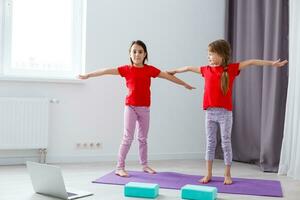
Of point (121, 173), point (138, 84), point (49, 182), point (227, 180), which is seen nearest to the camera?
point (49, 182)

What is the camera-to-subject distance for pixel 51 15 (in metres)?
4.08

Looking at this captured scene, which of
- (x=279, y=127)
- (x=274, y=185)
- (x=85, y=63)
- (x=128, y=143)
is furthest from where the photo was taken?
(x=85, y=63)

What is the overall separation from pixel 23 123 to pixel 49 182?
4.39 feet

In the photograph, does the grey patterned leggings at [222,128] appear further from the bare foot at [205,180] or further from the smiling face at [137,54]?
the smiling face at [137,54]

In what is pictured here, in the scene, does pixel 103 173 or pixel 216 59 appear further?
pixel 103 173

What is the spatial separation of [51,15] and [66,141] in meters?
1.24

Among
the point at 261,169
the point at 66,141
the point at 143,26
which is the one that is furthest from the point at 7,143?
the point at 261,169

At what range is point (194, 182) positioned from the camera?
3.13m

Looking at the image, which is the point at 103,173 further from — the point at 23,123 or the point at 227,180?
the point at 227,180

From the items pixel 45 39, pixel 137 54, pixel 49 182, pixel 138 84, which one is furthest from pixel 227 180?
pixel 45 39

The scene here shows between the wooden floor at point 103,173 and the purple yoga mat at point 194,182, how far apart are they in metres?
0.08

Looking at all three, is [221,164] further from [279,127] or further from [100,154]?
[100,154]

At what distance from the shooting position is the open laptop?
94.9 inches

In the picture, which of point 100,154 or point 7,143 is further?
point 100,154
